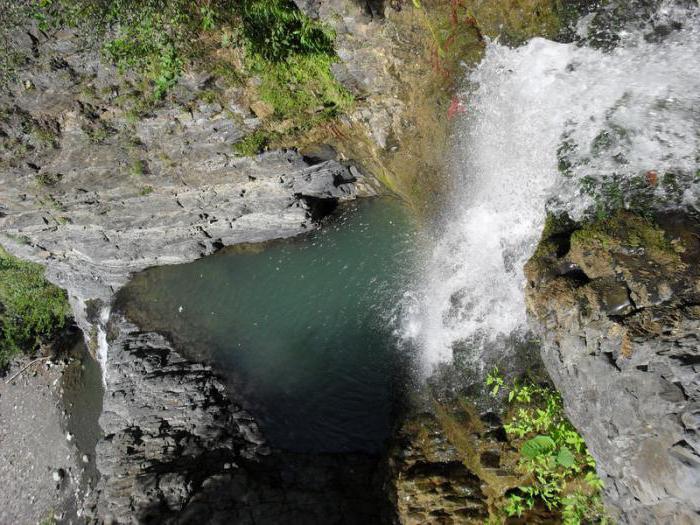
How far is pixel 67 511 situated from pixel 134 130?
9.94 m

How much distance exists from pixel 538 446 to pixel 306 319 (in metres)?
5.88

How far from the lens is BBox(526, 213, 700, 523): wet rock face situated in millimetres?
4098

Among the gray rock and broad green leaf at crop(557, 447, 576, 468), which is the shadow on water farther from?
broad green leaf at crop(557, 447, 576, 468)

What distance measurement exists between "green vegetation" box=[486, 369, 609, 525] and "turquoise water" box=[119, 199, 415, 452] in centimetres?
268

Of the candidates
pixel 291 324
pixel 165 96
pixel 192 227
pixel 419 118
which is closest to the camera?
pixel 419 118

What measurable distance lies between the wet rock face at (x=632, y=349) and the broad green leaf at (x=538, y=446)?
0.71 m

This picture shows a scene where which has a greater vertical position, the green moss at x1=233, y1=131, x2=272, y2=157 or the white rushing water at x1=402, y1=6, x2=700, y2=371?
the green moss at x1=233, y1=131, x2=272, y2=157

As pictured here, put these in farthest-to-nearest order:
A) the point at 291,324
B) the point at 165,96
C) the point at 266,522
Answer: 1. the point at 291,324
2. the point at 165,96
3. the point at 266,522

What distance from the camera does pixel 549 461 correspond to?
5988 millimetres

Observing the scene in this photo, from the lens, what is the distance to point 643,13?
5301 millimetres

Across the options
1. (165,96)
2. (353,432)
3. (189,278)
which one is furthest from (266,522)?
(165,96)

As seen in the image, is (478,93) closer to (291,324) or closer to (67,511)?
(291,324)

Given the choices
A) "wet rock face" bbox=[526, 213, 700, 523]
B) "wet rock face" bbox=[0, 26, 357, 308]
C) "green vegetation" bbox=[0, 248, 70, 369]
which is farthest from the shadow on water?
"wet rock face" bbox=[526, 213, 700, 523]

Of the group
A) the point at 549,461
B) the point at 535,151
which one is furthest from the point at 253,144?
the point at 549,461
